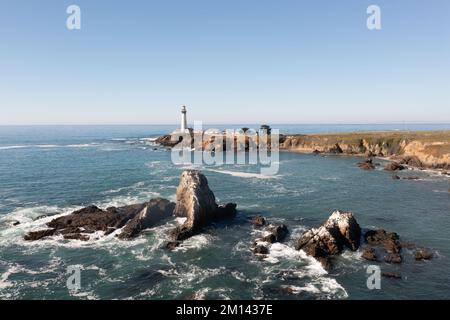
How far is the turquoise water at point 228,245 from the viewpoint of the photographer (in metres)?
31.1

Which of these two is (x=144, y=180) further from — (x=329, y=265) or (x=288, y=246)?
(x=329, y=265)

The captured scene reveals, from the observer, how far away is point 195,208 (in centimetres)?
4612

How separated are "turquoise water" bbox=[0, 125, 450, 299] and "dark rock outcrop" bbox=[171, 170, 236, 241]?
5.41 feet

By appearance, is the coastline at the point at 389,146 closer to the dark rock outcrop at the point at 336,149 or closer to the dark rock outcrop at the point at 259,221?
the dark rock outcrop at the point at 336,149

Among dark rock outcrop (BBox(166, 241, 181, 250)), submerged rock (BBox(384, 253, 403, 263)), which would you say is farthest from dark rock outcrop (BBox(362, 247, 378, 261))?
dark rock outcrop (BBox(166, 241, 181, 250))

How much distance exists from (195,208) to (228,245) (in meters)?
7.70

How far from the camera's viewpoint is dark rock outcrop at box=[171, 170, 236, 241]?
147 feet

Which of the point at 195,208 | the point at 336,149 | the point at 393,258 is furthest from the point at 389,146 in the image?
the point at 195,208

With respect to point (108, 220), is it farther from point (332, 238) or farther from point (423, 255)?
point (423, 255)

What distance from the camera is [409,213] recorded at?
2072 inches

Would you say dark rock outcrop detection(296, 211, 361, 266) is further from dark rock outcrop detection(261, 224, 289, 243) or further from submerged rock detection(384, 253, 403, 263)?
submerged rock detection(384, 253, 403, 263)

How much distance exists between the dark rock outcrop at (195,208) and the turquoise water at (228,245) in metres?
1.65
